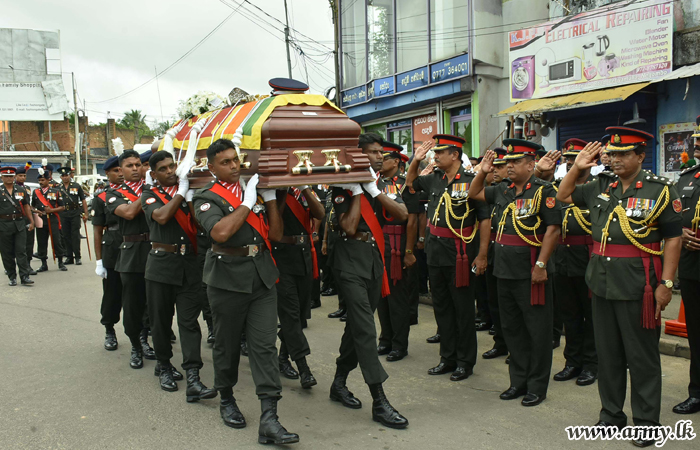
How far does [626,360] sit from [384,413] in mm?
1614

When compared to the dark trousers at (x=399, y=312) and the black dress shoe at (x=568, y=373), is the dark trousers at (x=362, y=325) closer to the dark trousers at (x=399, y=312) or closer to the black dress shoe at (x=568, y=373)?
the dark trousers at (x=399, y=312)

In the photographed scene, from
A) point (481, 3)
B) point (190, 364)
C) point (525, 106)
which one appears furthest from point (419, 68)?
point (190, 364)

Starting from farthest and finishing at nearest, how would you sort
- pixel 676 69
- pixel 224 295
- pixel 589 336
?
1. pixel 676 69
2. pixel 589 336
3. pixel 224 295

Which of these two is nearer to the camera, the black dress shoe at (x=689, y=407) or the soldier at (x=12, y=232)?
the black dress shoe at (x=689, y=407)

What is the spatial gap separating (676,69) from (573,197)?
581 centimetres

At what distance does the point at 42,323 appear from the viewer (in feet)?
22.4

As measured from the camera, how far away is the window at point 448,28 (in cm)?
1236

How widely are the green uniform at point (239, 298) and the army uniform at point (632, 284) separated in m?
2.17

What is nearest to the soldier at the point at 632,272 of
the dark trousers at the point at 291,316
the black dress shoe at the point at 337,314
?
the dark trousers at the point at 291,316

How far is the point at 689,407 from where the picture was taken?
13.0ft

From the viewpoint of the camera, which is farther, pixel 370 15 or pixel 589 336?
pixel 370 15

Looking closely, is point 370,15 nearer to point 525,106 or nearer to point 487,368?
point 525,106

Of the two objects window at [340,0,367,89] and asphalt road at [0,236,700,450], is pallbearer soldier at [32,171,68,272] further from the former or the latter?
window at [340,0,367,89]

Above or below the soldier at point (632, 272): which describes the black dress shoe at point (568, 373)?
below
